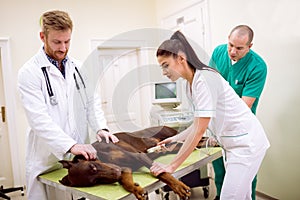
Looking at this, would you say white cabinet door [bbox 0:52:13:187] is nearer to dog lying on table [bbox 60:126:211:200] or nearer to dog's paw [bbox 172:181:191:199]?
dog lying on table [bbox 60:126:211:200]

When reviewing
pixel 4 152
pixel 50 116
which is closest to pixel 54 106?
pixel 50 116

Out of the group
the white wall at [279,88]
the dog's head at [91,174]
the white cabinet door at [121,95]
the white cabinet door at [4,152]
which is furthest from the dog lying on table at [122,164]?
the white cabinet door at [4,152]

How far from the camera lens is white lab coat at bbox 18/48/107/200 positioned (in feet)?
4.04

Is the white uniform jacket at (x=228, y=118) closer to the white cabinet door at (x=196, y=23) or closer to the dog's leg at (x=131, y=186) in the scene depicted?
the dog's leg at (x=131, y=186)

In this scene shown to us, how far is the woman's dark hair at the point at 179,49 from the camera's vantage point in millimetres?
1033

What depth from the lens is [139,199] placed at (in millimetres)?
1021

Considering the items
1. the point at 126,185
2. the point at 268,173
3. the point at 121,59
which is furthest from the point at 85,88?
the point at 268,173

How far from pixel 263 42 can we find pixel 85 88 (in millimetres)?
1622

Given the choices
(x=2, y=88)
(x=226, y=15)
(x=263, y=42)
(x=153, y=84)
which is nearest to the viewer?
(x=153, y=84)

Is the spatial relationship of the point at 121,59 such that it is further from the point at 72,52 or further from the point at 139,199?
the point at 72,52

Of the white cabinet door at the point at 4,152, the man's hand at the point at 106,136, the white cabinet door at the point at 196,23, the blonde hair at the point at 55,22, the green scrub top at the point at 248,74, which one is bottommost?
A: the white cabinet door at the point at 4,152

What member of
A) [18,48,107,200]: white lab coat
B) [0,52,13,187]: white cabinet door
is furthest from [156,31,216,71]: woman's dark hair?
[0,52,13,187]: white cabinet door

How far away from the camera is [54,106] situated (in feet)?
4.27

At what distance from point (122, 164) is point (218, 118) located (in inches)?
18.7
